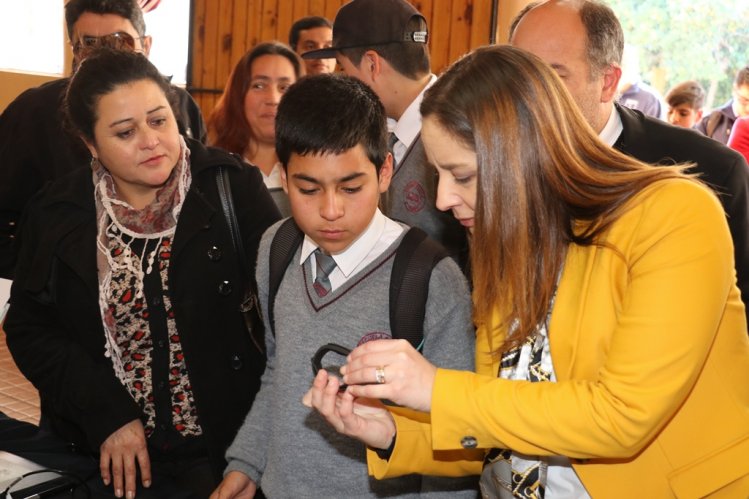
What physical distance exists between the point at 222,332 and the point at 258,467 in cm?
42

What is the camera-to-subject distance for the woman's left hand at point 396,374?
1.43 m

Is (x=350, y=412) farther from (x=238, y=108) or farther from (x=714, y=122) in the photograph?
(x=714, y=122)

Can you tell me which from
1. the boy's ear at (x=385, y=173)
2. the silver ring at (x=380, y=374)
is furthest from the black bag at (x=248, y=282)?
the silver ring at (x=380, y=374)

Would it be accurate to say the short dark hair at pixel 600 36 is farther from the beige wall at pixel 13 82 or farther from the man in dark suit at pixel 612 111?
the beige wall at pixel 13 82

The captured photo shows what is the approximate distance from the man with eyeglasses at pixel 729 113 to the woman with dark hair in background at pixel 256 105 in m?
4.21

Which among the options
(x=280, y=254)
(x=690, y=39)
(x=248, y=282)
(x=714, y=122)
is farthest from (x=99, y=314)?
(x=690, y=39)

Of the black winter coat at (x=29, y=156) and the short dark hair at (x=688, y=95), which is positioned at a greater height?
the short dark hair at (x=688, y=95)

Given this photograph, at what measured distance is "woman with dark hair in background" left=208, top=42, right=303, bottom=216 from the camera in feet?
13.1

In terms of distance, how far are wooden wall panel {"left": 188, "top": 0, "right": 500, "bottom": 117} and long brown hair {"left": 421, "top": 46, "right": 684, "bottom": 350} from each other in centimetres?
590

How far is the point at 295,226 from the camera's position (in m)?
2.15

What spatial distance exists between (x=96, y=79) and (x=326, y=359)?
3.64 feet

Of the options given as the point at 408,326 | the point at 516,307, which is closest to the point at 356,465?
the point at 408,326

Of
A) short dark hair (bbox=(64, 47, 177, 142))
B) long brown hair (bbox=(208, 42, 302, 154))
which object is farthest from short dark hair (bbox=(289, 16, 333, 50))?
short dark hair (bbox=(64, 47, 177, 142))

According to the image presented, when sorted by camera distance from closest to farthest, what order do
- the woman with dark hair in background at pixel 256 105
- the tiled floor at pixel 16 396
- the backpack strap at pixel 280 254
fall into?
the backpack strap at pixel 280 254 < the woman with dark hair in background at pixel 256 105 < the tiled floor at pixel 16 396
